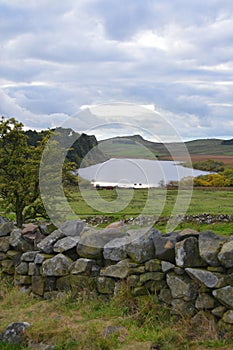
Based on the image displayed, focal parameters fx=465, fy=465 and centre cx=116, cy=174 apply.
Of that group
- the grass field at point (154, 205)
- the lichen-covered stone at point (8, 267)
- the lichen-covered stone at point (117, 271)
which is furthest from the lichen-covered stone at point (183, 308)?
the lichen-covered stone at point (8, 267)

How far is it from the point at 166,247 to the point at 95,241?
4.79ft

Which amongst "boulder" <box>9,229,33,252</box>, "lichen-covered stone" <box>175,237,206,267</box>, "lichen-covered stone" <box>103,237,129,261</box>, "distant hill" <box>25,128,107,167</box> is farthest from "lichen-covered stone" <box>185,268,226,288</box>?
"distant hill" <box>25,128,107,167</box>

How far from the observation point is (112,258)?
775 cm

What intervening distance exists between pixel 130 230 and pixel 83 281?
120 centimetres

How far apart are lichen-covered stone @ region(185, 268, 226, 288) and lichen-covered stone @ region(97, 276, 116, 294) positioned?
61.3 inches

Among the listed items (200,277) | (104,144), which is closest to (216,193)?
(104,144)

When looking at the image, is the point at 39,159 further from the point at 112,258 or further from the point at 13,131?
the point at 112,258

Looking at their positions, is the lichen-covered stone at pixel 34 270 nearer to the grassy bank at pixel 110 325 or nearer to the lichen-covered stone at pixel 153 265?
the grassy bank at pixel 110 325

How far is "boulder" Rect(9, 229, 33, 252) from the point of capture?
9078 millimetres

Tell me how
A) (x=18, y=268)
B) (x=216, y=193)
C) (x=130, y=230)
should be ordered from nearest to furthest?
(x=130, y=230) → (x=18, y=268) → (x=216, y=193)

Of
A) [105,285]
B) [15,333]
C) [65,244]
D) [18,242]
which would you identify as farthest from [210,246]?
[18,242]

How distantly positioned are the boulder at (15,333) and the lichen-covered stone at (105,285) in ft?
4.45

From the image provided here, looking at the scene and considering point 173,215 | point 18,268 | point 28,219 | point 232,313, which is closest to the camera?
point 232,313

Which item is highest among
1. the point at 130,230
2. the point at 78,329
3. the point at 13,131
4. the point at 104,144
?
the point at 13,131
